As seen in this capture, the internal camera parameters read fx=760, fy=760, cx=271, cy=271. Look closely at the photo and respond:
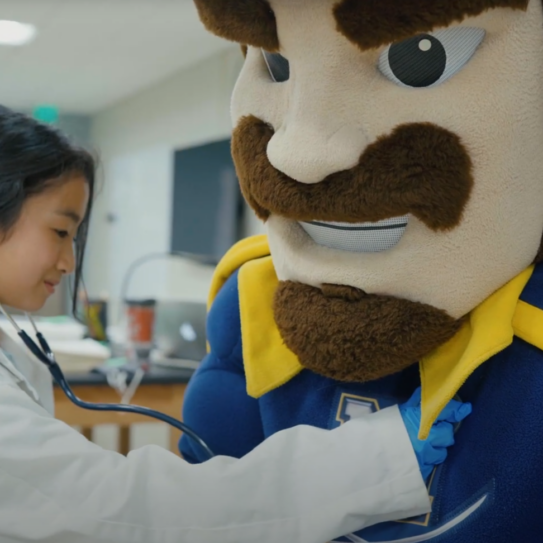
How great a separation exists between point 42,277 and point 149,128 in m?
4.01

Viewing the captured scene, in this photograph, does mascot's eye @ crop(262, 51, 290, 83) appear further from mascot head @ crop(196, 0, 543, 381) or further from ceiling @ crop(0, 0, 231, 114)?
ceiling @ crop(0, 0, 231, 114)

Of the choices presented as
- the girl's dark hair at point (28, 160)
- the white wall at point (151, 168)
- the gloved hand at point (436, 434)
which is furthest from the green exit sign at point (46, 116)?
the white wall at point (151, 168)

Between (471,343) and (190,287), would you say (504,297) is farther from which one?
(190,287)

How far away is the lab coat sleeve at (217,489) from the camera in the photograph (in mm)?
735

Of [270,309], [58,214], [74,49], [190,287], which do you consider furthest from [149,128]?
[270,309]

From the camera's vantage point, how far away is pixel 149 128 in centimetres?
500

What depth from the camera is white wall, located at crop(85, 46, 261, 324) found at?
13.2 ft

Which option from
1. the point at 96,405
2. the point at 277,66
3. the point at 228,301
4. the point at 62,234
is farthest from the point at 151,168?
the point at 277,66

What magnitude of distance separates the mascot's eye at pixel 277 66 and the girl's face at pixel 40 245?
469mm

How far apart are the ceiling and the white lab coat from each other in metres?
2.47

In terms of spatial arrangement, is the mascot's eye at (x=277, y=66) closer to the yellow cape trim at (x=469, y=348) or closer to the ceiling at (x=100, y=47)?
the yellow cape trim at (x=469, y=348)

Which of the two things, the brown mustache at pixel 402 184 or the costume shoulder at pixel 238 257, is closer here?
the brown mustache at pixel 402 184

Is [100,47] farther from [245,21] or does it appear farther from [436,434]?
[436,434]

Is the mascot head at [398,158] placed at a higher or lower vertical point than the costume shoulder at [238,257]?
higher
